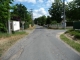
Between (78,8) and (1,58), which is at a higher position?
(78,8)

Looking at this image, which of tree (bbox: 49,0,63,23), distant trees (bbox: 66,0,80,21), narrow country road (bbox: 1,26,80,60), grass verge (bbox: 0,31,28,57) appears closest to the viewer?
narrow country road (bbox: 1,26,80,60)

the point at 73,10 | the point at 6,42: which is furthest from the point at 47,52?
the point at 73,10

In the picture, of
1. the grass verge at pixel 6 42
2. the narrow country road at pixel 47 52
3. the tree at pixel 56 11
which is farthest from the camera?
the tree at pixel 56 11

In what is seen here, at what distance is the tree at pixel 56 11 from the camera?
279 ft

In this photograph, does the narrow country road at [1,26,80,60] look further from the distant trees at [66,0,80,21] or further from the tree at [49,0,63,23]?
the tree at [49,0,63,23]

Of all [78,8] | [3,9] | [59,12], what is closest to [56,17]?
[59,12]

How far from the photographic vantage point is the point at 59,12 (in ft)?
279

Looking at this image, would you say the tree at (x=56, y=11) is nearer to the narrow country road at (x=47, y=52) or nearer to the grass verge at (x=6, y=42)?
the grass verge at (x=6, y=42)

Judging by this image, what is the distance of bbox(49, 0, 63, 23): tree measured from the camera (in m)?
85.0

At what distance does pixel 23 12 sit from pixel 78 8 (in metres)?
26.9

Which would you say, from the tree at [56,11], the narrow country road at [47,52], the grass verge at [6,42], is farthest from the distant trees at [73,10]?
the narrow country road at [47,52]

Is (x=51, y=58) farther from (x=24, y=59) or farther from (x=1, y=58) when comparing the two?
(x=1, y=58)

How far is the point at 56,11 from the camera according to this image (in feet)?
280

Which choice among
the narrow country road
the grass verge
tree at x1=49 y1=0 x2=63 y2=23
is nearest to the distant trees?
tree at x1=49 y1=0 x2=63 y2=23
